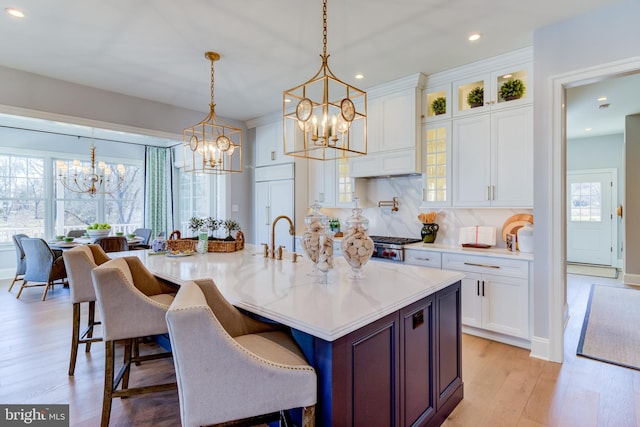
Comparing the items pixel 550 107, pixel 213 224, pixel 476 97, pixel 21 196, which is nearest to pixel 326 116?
pixel 213 224

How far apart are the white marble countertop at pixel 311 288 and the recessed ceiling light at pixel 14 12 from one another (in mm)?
2191

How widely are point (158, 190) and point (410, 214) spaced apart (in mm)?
6177

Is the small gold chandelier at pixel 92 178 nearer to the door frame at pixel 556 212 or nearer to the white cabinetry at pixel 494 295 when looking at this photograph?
the white cabinetry at pixel 494 295

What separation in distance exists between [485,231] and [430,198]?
692 mm

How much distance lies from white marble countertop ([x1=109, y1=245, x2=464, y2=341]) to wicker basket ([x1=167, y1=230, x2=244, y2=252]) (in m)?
0.39

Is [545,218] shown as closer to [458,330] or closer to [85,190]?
[458,330]

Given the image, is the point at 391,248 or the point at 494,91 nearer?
the point at 494,91

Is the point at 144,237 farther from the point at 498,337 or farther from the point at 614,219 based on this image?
the point at 614,219

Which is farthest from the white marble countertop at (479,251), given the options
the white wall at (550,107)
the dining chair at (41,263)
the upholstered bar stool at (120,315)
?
the dining chair at (41,263)

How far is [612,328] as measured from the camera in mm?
3537

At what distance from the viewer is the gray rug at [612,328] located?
9.55 feet

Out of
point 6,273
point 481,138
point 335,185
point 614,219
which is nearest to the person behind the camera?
point 481,138

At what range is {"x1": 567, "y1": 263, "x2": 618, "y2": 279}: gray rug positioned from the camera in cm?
615

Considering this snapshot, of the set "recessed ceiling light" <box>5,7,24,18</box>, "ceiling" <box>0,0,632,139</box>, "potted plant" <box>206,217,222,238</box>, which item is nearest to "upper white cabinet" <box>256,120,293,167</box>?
"ceiling" <box>0,0,632,139</box>
